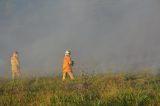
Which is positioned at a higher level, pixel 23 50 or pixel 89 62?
pixel 23 50

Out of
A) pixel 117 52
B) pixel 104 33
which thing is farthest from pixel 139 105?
pixel 104 33

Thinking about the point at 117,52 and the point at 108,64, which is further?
the point at 117,52

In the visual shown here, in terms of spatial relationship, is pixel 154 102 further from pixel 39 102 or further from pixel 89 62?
pixel 89 62

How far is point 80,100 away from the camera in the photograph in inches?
534

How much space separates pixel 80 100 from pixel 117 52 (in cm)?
2810

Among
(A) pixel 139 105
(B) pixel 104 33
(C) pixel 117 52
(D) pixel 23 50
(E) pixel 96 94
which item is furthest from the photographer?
(B) pixel 104 33

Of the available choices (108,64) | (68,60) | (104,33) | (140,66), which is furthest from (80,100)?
(104,33)

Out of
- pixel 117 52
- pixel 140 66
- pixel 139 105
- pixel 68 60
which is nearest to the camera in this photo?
pixel 139 105

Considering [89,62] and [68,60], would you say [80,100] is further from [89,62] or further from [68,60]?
[89,62]

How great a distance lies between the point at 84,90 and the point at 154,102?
2.57m

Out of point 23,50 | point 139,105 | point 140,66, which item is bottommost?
point 139,105

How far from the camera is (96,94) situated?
1505cm

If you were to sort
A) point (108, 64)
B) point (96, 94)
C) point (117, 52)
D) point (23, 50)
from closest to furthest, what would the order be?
point (96, 94), point (108, 64), point (117, 52), point (23, 50)

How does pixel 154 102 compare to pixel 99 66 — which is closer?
pixel 154 102
